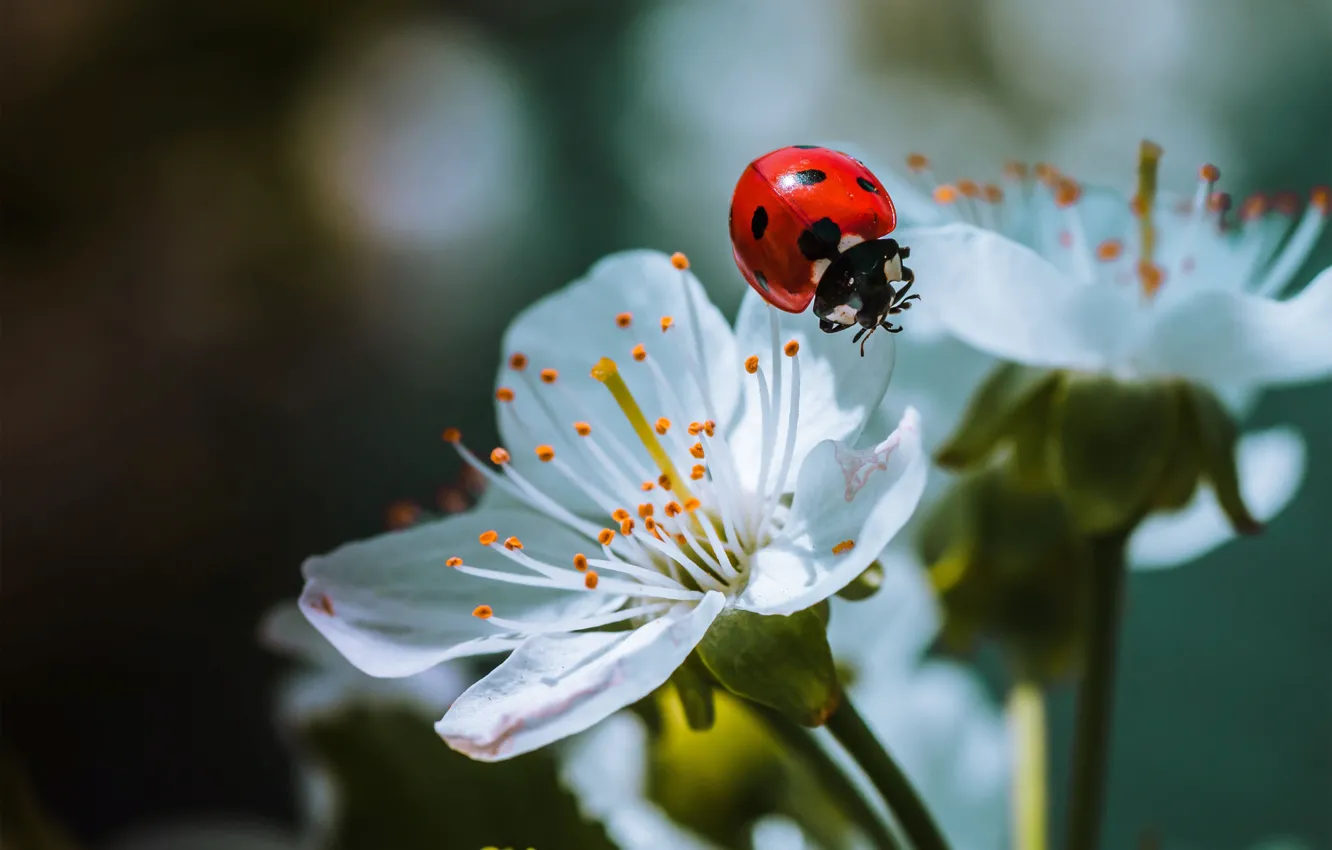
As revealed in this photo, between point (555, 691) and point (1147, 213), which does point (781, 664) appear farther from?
point (1147, 213)

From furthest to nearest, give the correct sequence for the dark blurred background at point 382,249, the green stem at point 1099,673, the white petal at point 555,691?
the dark blurred background at point 382,249, the green stem at point 1099,673, the white petal at point 555,691

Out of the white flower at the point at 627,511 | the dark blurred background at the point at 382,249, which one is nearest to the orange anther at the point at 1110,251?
the white flower at the point at 627,511

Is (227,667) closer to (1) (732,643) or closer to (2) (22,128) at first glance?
(2) (22,128)

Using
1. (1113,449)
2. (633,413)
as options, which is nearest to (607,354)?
(633,413)

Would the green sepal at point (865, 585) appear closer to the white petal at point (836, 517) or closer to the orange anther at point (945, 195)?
the white petal at point (836, 517)

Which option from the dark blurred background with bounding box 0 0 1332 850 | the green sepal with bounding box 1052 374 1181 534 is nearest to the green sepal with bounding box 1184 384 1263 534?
the green sepal with bounding box 1052 374 1181 534

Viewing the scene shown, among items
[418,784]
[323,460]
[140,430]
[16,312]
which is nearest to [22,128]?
[16,312]

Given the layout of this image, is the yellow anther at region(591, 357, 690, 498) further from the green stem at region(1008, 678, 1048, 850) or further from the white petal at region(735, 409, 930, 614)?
the green stem at region(1008, 678, 1048, 850)
